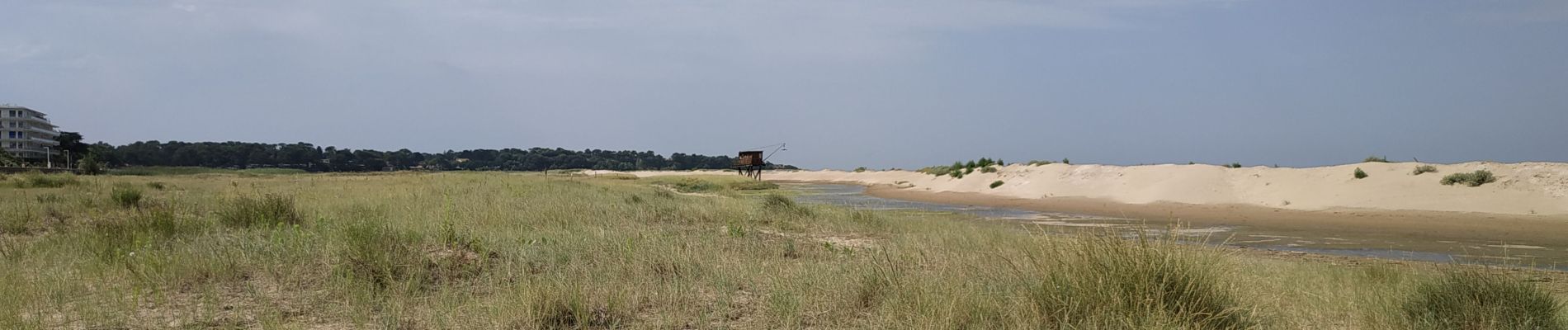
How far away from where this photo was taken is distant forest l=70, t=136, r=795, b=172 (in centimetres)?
9469

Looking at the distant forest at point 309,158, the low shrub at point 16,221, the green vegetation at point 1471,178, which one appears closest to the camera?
the low shrub at point 16,221

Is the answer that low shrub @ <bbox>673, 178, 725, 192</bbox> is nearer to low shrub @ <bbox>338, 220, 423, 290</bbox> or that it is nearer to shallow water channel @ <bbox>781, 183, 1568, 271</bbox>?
shallow water channel @ <bbox>781, 183, 1568, 271</bbox>

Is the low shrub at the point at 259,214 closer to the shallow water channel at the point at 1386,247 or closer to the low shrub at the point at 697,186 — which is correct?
the shallow water channel at the point at 1386,247

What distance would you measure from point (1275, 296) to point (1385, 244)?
31.0 ft

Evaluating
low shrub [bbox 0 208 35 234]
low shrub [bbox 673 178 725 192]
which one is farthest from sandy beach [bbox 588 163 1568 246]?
low shrub [bbox 0 208 35 234]

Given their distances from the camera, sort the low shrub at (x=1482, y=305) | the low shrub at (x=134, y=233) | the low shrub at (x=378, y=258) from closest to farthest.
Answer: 1. the low shrub at (x=1482, y=305)
2. the low shrub at (x=378, y=258)
3. the low shrub at (x=134, y=233)

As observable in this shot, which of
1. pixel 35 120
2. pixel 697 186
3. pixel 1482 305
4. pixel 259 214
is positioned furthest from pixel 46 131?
pixel 1482 305

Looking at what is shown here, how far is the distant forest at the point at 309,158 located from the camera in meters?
94.7

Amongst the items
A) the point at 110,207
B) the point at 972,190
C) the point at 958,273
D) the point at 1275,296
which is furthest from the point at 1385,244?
the point at 972,190

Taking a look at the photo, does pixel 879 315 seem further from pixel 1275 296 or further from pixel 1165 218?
pixel 1165 218

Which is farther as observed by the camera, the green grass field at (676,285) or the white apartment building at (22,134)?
the white apartment building at (22,134)

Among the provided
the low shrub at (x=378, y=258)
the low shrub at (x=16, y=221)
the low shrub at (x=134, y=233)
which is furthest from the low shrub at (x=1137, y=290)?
the low shrub at (x=16, y=221)

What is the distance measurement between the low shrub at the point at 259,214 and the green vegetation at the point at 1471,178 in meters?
24.6

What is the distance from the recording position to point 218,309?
200 inches
